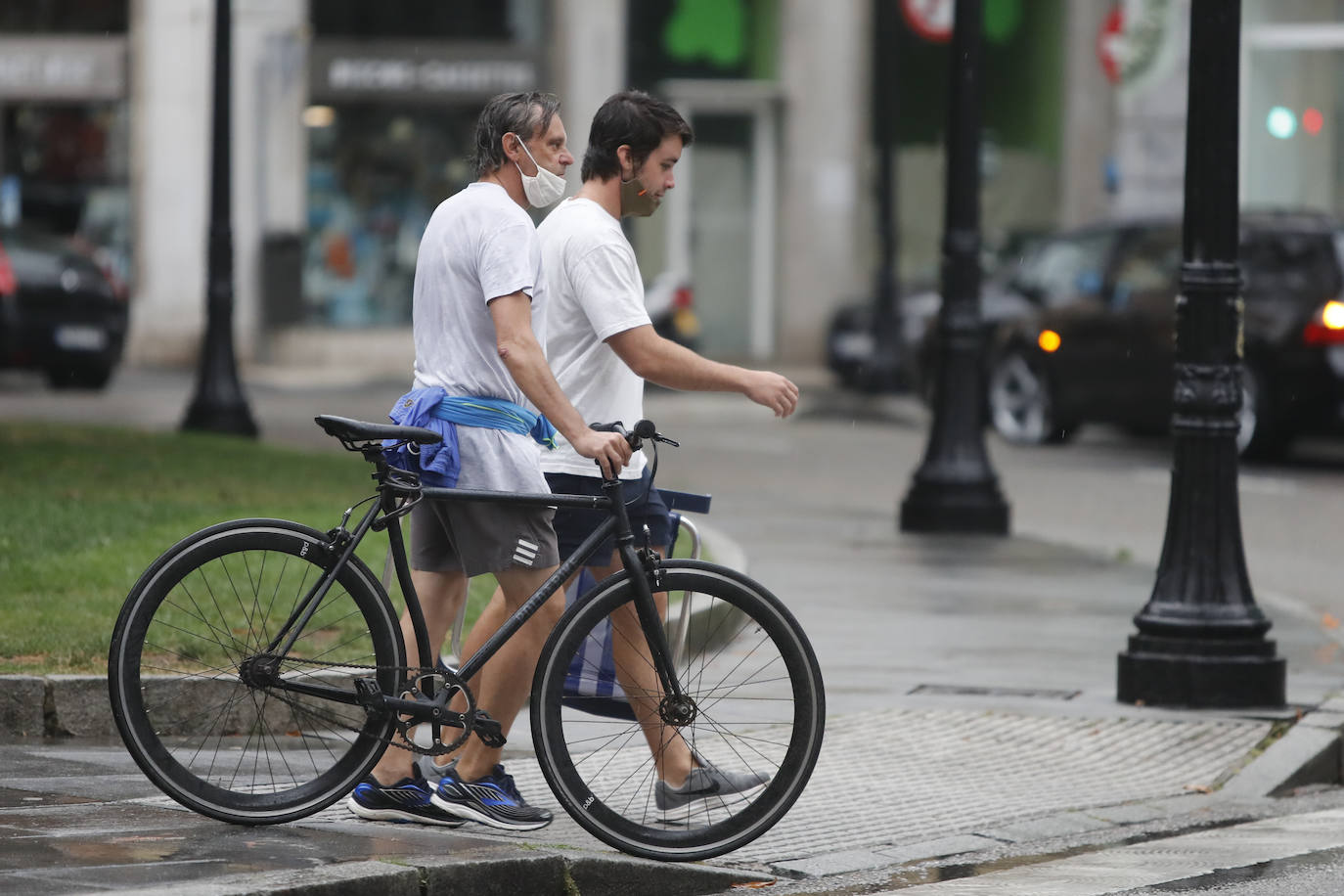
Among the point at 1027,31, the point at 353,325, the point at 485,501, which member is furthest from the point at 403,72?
the point at 485,501

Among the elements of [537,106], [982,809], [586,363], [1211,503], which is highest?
[537,106]

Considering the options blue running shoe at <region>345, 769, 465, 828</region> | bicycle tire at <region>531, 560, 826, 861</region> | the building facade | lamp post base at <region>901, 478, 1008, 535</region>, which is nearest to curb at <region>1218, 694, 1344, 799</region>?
bicycle tire at <region>531, 560, 826, 861</region>

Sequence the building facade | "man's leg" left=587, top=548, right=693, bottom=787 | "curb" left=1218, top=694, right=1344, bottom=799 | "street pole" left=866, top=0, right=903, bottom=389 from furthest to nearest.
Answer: the building facade < "street pole" left=866, top=0, right=903, bottom=389 < "curb" left=1218, top=694, right=1344, bottom=799 < "man's leg" left=587, top=548, right=693, bottom=787

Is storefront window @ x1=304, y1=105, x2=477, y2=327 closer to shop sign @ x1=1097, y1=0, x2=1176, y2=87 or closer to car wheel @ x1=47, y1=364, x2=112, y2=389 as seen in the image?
car wheel @ x1=47, y1=364, x2=112, y2=389

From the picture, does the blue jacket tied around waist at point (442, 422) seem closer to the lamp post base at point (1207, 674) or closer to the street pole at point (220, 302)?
the lamp post base at point (1207, 674)

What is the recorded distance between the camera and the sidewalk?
5.21 m

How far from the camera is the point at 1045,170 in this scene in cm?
2948

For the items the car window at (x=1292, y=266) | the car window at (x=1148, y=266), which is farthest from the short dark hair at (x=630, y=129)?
the car window at (x=1148, y=266)

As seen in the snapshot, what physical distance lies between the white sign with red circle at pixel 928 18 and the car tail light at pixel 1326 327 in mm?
12166

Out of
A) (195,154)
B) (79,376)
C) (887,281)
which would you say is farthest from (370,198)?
(887,281)

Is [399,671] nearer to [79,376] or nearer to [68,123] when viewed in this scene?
[79,376]

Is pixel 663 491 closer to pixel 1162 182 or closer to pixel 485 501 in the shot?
pixel 485 501

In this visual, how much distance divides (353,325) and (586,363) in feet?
71.7

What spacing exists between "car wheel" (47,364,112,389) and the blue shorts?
639 inches
